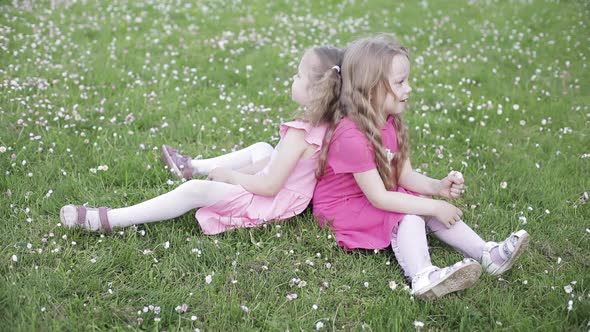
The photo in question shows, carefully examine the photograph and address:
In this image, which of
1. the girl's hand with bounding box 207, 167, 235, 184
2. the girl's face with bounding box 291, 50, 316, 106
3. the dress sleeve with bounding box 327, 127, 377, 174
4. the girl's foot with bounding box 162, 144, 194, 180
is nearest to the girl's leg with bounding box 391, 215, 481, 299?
the dress sleeve with bounding box 327, 127, 377, 174

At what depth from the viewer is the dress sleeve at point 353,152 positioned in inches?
159

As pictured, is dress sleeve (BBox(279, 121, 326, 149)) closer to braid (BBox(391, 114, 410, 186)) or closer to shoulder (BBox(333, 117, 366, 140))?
shoulder (BBox(333, 117, 366, 140))

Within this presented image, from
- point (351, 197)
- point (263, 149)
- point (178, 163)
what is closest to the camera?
point (351, 197)

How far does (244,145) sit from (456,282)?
9.13 ft

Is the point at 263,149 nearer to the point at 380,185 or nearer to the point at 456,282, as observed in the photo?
the point at 380,185

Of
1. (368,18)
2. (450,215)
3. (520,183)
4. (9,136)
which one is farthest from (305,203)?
(368,18)

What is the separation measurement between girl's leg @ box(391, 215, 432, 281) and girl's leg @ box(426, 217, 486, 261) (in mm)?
197

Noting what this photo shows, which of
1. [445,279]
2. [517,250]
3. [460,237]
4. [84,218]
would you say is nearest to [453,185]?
[460,237]

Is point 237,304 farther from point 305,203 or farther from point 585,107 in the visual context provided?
point 585,107

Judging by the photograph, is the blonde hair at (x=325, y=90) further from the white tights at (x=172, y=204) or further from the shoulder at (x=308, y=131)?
the white tights at (x=172, y=204)

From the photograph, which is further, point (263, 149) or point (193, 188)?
point (263, 149)

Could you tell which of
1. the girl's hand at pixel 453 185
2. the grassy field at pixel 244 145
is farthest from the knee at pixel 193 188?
the girl's hand at pixel 453 185

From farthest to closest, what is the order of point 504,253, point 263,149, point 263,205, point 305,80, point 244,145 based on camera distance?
point 244,145
point 263,149
point 263,205
point 305,80
point 504,253

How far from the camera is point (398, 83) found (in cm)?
411
